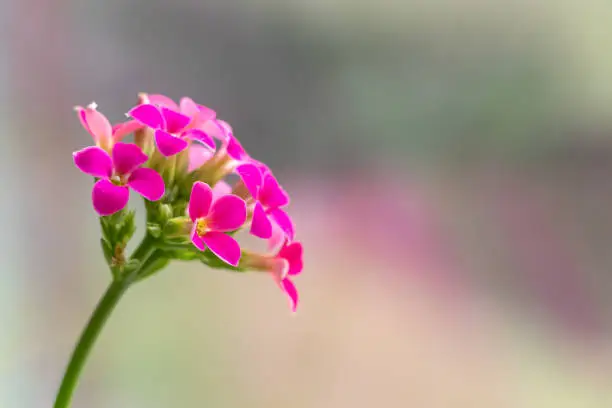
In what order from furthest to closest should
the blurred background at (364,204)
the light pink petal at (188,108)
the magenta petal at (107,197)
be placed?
1. the blurred background at (364,204)
2. the light pink petal at (188,108)
3. the magenta petal at (107,197)

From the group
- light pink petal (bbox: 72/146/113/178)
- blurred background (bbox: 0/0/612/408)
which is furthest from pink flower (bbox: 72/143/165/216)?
blurred background (bbox: 0/0/612/408)

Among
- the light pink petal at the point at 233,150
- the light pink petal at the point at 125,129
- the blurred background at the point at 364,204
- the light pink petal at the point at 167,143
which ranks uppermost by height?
the light pink petal at the point at 167,143

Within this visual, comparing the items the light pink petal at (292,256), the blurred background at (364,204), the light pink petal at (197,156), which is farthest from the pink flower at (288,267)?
the blurred background at (364,204)

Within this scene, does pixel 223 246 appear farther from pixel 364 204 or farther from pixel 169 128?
pixel 364 204

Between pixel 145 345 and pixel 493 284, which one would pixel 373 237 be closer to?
pixel 493 284

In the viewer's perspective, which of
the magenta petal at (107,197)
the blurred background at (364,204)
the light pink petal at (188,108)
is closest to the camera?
the magenta petal at (107,197)

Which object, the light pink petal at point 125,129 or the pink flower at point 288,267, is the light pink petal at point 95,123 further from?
the pink flower at point 288,267

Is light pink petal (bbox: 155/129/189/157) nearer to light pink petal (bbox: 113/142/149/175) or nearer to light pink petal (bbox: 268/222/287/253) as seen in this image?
light pink petal (bbox: 113/142/149/175)
